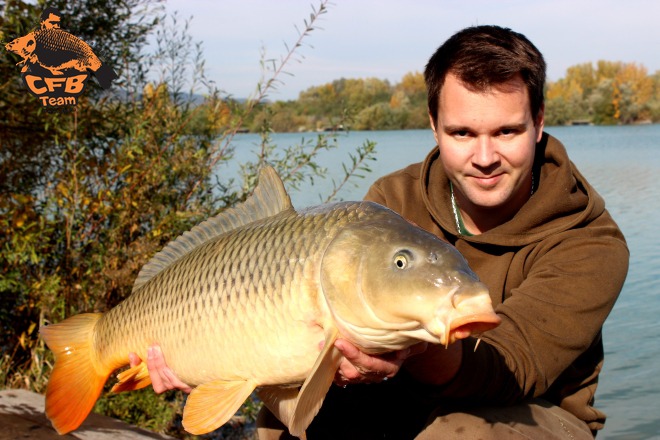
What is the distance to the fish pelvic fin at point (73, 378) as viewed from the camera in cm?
201

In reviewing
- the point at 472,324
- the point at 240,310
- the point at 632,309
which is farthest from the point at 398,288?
the point at 632,309

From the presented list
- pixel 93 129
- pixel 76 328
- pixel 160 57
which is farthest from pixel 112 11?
pixel 76 328

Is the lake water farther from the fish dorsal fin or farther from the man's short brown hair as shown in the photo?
the fish dorsal fin

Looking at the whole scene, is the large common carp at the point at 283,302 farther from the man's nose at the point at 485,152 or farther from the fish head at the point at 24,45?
the fish head at the point at 24,45

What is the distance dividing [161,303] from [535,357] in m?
0.93

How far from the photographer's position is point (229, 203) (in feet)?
12.4

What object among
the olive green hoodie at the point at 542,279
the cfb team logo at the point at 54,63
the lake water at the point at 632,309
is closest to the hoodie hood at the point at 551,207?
the olive green hoodie at the point at 542,279

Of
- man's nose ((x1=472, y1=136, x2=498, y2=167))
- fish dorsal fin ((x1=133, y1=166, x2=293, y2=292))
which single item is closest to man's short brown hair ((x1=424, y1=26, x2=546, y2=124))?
man's nose ((x1=472, y1=136, x2=498, y2=167))

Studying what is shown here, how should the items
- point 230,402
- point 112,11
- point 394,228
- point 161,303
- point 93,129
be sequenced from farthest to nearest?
point 112,11
point 93,129
point 161,303
point 230,402
point 394,228

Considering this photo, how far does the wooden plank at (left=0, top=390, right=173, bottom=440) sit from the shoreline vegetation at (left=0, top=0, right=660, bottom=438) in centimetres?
39

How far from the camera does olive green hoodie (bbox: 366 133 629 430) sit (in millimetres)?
1767

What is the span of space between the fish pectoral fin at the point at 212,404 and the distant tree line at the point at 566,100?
45.1 ft

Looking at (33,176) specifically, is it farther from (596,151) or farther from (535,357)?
(596,151)

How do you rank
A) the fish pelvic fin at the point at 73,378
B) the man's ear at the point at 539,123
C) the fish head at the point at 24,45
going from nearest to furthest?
the fish pelvic fin at the point at 73,378 → the man's ear at the point at 539,123 → the fish head at the point at 24,45
